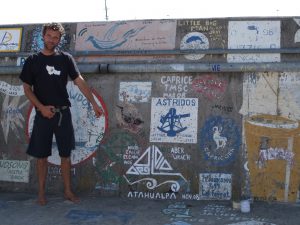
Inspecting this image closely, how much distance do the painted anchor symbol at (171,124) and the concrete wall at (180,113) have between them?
1 centimetres

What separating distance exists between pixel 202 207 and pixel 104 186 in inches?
48.1

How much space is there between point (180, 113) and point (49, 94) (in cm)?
150

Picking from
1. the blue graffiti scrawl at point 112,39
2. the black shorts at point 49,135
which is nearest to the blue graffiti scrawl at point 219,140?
the blue graffiti scrawl at point 112,39

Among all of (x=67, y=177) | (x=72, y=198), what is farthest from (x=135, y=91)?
(x=72, y=198)

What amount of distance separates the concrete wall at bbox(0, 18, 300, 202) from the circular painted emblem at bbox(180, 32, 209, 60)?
1 cm

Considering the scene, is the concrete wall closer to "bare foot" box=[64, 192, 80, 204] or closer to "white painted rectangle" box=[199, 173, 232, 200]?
"white painted rectangle" box=[199, 173, 232, 200]

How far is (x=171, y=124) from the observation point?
4961 mm

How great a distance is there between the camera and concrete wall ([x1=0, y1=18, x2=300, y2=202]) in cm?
473

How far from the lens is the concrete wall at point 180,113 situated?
4.73 meters

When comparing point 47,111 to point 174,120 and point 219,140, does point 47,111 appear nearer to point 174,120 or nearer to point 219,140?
point 174,120

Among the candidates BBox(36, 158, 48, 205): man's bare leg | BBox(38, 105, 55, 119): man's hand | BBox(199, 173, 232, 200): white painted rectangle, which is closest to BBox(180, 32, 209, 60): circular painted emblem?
BBox(199, 173, 232, 200): white painted rectangle

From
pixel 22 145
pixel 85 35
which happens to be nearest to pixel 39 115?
pixel 22 145

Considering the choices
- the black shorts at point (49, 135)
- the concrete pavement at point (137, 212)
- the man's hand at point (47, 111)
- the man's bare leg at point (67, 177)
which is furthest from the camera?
the man's bare leg at point (67, 177)

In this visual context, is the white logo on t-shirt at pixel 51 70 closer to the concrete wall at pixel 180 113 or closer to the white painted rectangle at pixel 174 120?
the concrete wall at pixel 180 113
